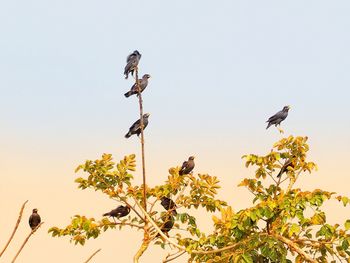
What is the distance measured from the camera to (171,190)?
13.8 m

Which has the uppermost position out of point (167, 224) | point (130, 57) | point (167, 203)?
point (130, 57)

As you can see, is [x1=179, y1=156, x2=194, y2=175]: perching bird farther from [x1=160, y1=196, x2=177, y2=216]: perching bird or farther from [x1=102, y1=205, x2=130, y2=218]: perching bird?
[x1=102, y1=205, x2=130, y2=218]: perching bird

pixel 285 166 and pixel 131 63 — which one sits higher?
pixel 131 63

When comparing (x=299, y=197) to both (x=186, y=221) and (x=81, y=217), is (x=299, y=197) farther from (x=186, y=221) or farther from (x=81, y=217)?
(x=81, y=217)

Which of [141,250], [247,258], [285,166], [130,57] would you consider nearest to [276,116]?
[285,166]

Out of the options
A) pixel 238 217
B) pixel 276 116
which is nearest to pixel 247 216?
pixel 238 217

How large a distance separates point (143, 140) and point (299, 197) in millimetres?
3517

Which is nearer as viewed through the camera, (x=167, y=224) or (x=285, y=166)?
(x=285, y=166)

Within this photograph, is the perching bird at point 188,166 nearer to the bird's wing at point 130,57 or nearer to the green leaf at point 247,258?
the bird's wing at point 130,57

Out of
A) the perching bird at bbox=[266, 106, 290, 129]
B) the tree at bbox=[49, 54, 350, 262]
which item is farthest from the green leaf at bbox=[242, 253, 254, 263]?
the perching bird at bbox=[266, 106, 290, 129]

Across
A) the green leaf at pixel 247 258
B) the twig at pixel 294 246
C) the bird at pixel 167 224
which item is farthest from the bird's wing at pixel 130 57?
the green leaf at pixel 247 258

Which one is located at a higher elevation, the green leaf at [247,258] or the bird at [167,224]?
the bird at [167,224]

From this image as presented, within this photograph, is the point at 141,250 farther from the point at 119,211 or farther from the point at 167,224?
the point at 119,211

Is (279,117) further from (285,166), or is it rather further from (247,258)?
(247,258)
